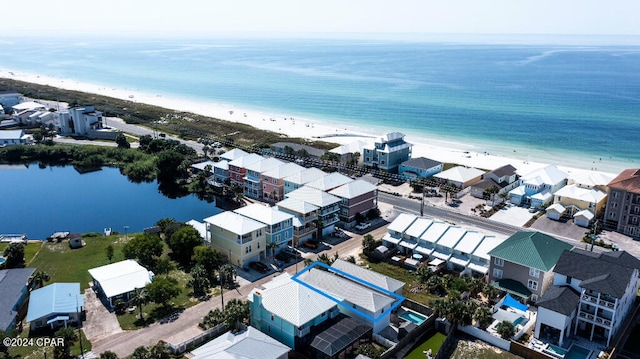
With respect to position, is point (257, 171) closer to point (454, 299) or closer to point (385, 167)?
point (385, 167)

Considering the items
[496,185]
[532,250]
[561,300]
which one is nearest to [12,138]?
[496,185]

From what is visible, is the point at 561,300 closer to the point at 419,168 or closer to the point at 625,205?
the point at 625,205

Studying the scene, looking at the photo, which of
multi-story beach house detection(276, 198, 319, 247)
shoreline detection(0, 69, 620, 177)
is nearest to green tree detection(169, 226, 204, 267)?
multi-story beach house detection(276, 198, 319, 247)

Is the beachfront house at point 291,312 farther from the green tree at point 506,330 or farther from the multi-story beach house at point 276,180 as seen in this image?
the multi-story beach house at point 276,180

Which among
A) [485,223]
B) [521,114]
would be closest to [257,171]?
[485,223]

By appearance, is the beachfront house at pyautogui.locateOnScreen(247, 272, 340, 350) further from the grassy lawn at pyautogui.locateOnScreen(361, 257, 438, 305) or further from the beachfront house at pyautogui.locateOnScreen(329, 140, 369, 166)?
the beachfront house at pyautogui.locateOnScreen(329, 140, 369, 166)

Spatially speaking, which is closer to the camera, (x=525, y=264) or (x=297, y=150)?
(x=525, y=264)

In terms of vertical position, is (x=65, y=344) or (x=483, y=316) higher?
(x=483, y=316)
